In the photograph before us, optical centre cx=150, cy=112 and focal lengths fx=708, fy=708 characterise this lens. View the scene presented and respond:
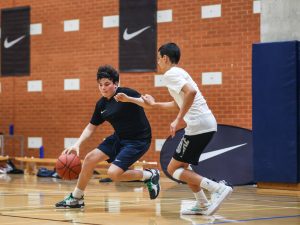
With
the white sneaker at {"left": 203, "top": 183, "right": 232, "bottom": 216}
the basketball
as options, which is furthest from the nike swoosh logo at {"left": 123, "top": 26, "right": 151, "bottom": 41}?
the white sneaker at {"left": 203, "top": 183, "right": 232, "bottom": 216}

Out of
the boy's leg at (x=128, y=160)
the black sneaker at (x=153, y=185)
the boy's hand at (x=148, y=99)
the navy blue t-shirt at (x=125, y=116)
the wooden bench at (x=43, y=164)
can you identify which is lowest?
the wooden bench at (x=43, y=164)

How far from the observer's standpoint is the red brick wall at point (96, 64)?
1355 cm

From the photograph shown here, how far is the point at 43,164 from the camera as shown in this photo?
637 inches

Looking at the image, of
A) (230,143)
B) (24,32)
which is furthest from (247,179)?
(24,32)

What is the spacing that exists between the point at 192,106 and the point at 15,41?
10.0 meters

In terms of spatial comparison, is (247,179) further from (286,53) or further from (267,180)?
(286,53)

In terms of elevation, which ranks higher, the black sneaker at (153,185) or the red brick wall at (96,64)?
the red brick wall at (96,64)

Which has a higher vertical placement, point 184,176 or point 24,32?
point 24,32

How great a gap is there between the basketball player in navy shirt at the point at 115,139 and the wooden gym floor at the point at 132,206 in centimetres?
36

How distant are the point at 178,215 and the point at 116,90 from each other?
64.4 inches

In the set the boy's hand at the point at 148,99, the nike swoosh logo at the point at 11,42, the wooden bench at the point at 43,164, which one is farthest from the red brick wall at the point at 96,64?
the boy's hand at the point at 148,99

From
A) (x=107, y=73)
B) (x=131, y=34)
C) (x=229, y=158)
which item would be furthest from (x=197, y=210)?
(x=131, y=34)

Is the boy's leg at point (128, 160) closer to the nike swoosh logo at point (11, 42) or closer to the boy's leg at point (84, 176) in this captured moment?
the boy's leg at point (84, 176)

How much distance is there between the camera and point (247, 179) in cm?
1204
